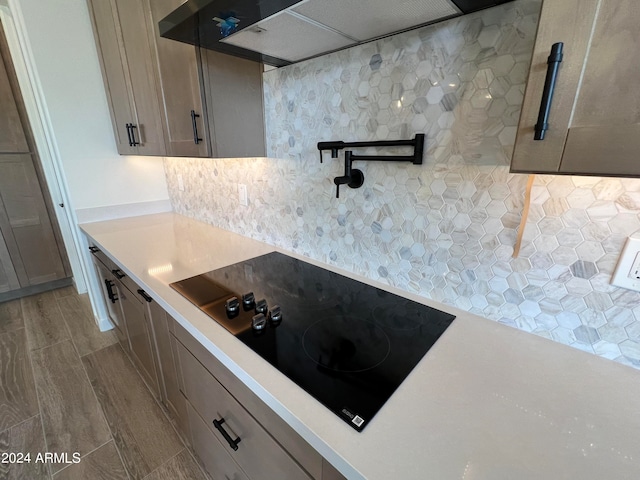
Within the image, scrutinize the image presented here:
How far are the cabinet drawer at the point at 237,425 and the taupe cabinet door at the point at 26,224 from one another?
108 inches

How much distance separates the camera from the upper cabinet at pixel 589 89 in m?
0.42

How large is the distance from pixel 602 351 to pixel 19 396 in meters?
2.73

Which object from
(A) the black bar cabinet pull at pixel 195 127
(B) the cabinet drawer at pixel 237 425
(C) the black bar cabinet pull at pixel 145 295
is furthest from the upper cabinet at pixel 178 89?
(B) the cabinet drawer at pixel 237 425

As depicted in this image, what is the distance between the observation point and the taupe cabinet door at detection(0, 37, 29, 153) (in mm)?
A: 2387

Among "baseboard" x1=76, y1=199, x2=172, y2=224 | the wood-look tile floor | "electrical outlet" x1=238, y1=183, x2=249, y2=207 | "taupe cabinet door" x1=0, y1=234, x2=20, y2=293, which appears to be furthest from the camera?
"taupe cabinet door" x1=0, y1=234, x2=20, y2=293

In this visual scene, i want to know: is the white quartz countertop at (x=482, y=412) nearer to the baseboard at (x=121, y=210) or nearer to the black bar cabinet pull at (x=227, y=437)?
the black bar cabinet pull at (x=227, y=437)

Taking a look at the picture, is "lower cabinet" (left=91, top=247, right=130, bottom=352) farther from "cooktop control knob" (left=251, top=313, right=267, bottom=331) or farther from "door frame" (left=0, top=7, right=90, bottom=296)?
"cooktop control knob" (left=251, top=313, right=267, bottom=331)

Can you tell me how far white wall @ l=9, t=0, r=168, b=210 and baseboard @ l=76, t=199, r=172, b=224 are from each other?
0.12 feet

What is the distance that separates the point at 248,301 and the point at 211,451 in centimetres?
62

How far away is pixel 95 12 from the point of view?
1.72m

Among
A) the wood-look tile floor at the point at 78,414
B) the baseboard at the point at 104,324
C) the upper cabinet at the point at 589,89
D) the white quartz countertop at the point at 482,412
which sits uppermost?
the upper cabinet at the point at 589,89

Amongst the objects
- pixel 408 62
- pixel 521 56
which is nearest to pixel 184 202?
pixel 408 62

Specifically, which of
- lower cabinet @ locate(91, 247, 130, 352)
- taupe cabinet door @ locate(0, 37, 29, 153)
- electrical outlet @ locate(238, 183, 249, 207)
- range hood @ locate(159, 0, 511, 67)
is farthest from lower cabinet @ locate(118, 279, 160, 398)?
taupe cabinet door @ locate(0, 37, 29, 153)

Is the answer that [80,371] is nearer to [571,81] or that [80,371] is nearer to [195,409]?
[195,409]
